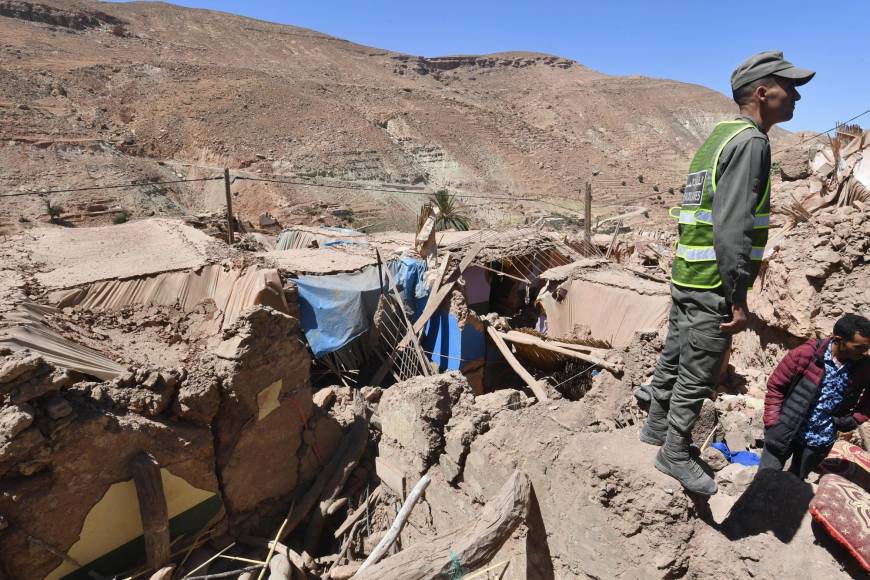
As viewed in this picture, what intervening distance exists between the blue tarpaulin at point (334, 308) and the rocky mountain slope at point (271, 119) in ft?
56.7

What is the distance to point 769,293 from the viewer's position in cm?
668

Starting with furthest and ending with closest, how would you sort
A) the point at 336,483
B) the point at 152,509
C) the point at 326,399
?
the point at 326,399 < the point at 336,483 < the point at 152,509

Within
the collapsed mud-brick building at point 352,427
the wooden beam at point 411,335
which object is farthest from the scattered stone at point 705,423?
the wooden beam at point 411,335

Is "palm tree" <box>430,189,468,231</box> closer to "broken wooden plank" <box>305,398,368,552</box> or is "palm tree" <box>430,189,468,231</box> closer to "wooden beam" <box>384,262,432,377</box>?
"wooden beam" <box>384,262,432,377</box>

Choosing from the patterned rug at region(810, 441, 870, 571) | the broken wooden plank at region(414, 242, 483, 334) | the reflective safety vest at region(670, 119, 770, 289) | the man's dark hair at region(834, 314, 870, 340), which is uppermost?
the reflective safety vest at region(670, 119, 770, 289)

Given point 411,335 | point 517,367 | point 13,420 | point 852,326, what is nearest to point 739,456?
point 852,326

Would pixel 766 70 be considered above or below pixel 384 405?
above

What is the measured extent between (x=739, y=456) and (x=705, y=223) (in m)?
3.00

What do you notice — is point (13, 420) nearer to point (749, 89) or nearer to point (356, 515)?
point (356, 515)

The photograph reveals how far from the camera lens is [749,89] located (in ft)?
7.22

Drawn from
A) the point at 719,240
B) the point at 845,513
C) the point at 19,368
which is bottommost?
the point at 19,368

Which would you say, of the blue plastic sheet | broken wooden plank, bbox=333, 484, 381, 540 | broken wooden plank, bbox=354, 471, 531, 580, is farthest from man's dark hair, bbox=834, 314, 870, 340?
broken wooden plank, bbox=333, 484, 381, 540

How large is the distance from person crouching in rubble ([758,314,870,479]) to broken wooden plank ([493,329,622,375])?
2656 millimetres

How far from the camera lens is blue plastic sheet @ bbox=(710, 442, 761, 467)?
4.13 metres
